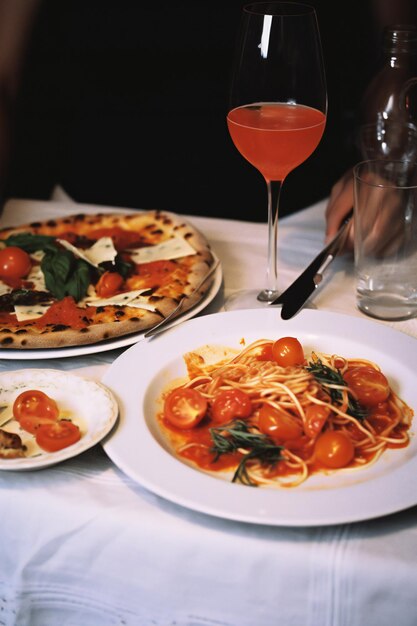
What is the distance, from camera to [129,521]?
44.2 inches

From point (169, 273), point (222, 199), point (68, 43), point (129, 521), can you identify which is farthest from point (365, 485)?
point (68, 43)

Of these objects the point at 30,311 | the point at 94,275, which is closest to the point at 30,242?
the point at 94,275

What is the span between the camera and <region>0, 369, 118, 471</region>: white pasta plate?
3.79 ft

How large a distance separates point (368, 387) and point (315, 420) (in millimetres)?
161

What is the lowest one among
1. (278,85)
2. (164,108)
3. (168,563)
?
(168,563)

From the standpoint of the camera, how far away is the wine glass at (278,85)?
151 centimetres

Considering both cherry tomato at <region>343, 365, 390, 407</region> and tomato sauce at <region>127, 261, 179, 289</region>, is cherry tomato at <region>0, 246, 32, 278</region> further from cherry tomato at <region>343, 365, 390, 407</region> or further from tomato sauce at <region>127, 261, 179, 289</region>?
cherry tomato at <region>343, 365, 390, 407</region>

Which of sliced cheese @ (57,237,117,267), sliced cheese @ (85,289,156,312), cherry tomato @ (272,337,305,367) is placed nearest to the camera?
cherry tomato @ (272,337,305,367)

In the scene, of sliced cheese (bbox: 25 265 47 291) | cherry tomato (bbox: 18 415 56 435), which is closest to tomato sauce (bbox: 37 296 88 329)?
sliced cheese (bbox: 25 265 47 291)

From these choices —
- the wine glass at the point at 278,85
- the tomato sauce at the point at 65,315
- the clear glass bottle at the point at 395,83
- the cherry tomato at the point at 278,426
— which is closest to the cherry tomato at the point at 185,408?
the cherry tomato at the point at 278,426

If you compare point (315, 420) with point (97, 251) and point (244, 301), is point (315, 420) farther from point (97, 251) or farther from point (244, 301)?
point (97, 251)

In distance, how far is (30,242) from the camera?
6.68 feet

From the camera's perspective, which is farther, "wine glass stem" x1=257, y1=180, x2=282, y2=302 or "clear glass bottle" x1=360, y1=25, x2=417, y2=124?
"clear glass bottle" x1=360, y1=25, x2=417, y2=124

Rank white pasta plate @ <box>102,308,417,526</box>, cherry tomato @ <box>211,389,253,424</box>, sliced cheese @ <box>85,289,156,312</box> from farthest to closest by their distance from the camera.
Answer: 1. sliced cheese @ <box>85,289,156,312</box>
2. cherry tomato @ <box>211,389,253,424</box>
3. white pasta plate @ <box>102,308,417,526</box>
